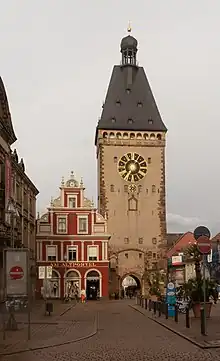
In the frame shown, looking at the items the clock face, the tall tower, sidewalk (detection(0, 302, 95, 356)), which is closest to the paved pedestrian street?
sidewalk (detection(0, 302, 95, 356))

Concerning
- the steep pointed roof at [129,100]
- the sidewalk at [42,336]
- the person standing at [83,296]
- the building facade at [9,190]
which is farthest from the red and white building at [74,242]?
the sidewalk at [42,336]

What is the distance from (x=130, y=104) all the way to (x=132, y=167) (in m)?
10.8

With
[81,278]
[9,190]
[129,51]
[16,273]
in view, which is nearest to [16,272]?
[16,273]

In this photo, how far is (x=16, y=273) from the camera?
22.5 metres

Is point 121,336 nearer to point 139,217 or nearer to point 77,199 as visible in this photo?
point 77,199

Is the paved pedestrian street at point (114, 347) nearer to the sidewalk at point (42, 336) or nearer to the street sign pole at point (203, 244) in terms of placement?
the sidewalk at point (42, 336)

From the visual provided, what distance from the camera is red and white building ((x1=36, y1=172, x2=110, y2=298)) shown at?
252 feet

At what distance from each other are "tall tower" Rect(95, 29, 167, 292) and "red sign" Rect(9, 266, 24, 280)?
61713 mm

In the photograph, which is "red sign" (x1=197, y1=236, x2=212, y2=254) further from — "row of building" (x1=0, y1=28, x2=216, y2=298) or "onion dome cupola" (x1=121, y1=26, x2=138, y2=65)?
"onion dome cupola" (x1=121, y1=26, x2=138, y2=65)

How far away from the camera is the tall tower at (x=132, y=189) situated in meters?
84.6

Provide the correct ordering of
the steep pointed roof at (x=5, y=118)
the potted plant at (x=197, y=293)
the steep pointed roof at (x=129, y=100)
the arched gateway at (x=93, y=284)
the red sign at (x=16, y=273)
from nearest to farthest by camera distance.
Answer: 1. the red sign at (x=16, y=273)
2. the potted plant at (x=197, y=293)
3. the steep pointed roof at (x=5, y=118)
4. the arched gateway at (x=93, y=284)
5. the steep pointed roof at (x=129, y=100)

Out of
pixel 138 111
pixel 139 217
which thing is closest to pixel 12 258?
pixel 139 217

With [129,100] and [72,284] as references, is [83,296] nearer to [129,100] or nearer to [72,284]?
[72,284]

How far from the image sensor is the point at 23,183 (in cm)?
6047
